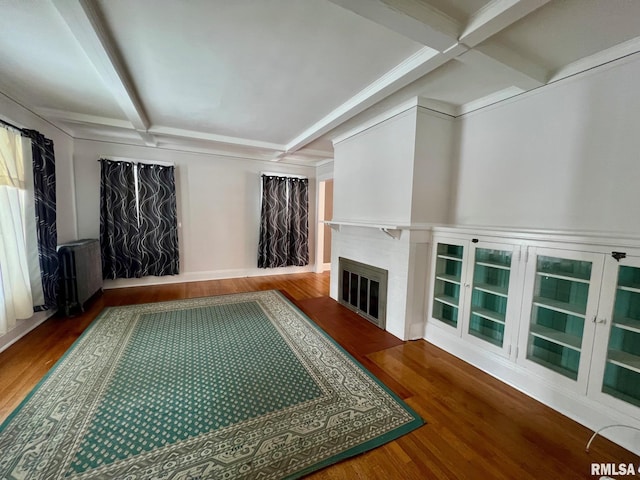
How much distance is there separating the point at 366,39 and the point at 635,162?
201cm

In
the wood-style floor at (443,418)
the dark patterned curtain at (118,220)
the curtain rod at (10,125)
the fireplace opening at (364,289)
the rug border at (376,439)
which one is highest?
the curtain rod at (10,125)

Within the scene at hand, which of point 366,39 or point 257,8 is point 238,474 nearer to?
point 257,8

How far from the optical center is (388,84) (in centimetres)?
230

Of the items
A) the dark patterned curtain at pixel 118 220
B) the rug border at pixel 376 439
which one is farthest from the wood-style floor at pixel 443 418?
the dark patterned curtain at pixel 118 220

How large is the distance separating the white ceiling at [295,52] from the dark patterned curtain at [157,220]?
147 centimetres

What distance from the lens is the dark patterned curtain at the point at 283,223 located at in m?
5.51

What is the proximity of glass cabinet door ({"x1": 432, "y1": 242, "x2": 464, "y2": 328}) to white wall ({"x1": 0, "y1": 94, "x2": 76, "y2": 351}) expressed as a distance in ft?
14.3

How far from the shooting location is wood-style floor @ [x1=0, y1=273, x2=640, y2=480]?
144 centimetres

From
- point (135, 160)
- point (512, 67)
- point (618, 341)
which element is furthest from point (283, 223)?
point (618, 341)

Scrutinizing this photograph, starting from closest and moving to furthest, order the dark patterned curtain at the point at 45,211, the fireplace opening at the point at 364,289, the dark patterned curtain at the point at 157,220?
the dark patterned curtain at the point at 45,211
the fireplace opening at the point at 364,289
the dark patterned curtain at the point at 157,220

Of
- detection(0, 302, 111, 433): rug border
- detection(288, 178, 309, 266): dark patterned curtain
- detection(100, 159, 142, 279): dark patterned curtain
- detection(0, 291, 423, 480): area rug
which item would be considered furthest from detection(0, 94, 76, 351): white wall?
detection(288, 178, 309, 266): dark patterned curtain

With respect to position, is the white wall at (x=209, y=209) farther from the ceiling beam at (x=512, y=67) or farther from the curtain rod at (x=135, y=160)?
the ceiling beam at (x=512, y=67)

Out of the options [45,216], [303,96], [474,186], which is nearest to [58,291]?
[45,216]

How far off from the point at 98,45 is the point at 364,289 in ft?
11.1
